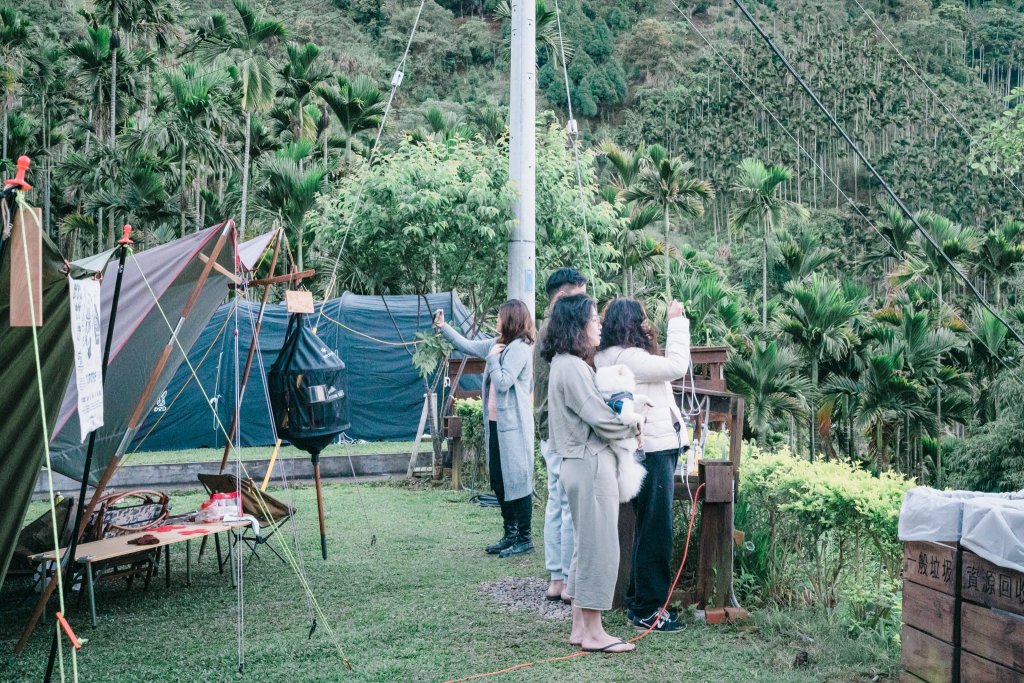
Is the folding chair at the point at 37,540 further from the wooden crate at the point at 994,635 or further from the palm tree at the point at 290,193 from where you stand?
the palm tree at the point at 290,193

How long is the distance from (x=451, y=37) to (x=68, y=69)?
34060 mm

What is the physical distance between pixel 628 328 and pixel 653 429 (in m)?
0.52

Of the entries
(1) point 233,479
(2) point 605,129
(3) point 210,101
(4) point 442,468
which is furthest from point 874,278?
(1) point 233,479

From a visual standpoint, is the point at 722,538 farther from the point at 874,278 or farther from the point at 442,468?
the point at 874,278

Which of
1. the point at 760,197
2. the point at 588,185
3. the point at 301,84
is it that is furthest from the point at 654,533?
the point at 301,84

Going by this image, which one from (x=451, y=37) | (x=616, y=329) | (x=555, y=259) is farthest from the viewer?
(x=451, y=37)

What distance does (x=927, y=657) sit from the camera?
11.0 feet

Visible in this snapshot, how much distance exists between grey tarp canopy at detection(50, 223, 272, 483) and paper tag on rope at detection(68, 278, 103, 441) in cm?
123

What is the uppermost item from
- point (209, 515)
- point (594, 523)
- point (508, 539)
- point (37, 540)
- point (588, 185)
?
point (588, 185)

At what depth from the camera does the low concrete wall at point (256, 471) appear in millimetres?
11047

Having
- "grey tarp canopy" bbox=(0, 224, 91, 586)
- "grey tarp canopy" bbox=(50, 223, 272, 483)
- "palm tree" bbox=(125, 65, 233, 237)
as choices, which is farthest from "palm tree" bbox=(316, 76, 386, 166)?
"grey tarp canopy" bbox=(0, 224, 91, 586)

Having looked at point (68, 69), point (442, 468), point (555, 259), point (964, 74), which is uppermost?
point (964, 74)

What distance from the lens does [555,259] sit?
9641mm

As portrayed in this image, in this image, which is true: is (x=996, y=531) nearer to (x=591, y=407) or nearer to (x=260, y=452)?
(x=591, y=407)
